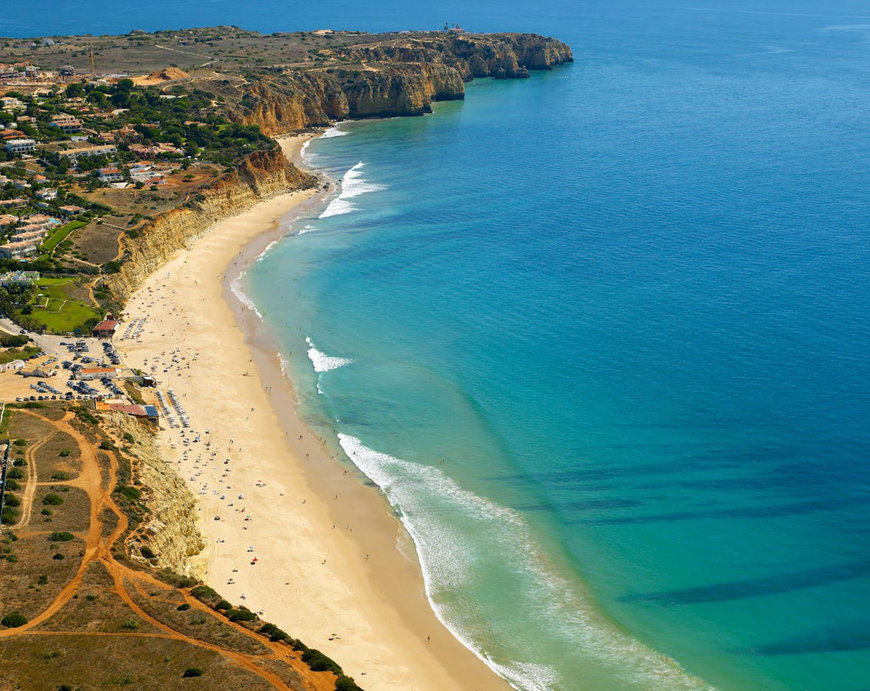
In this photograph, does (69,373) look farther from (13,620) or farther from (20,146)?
(20,146)

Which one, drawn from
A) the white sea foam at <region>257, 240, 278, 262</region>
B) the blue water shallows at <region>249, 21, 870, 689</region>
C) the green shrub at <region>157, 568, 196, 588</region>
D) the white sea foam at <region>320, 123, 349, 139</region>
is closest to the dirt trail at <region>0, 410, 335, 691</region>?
the green shrub at <region>157, 568, 196, 588</region>

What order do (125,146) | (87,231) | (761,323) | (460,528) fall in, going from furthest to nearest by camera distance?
1. (125,146)
2. (87,231)
3. (761,323)
4. (460,528)

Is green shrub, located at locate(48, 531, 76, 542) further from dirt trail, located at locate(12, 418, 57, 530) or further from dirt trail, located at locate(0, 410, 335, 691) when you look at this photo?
dirt trail, located at locate(12, 418, 57, 530)

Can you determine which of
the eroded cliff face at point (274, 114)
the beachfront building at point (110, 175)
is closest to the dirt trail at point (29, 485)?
the eroded cliff face at point (274, 114)

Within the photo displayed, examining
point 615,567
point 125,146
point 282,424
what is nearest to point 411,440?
point 282,424

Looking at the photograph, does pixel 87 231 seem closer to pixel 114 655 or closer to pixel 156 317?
pixel 156 317

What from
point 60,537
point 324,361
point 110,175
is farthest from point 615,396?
point 110,175

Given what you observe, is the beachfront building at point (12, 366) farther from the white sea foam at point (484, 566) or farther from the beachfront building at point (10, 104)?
the beachfront building at point (10, 104)
